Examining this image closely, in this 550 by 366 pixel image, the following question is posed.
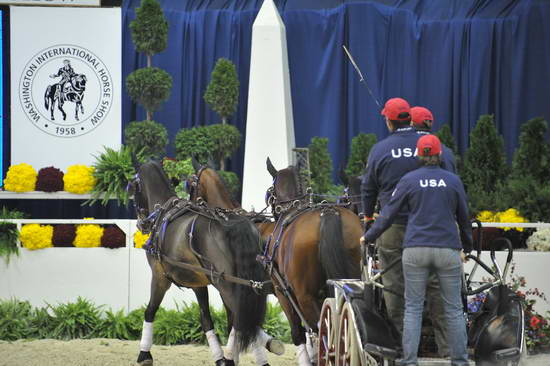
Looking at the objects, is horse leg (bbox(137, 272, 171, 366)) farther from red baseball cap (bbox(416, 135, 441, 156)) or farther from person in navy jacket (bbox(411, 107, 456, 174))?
red baseball cap (bbox(416, 135, 441, 156))

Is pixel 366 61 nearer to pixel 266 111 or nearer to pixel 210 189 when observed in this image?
pixel 266 111

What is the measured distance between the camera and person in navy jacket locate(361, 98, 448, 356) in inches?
233

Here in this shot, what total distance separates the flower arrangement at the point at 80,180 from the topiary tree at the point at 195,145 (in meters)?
1.56

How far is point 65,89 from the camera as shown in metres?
14.4

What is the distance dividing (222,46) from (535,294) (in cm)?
792

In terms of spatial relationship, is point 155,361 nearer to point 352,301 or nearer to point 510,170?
point 352,301

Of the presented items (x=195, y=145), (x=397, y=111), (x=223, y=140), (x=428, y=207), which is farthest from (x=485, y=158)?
(x=428, y=207)

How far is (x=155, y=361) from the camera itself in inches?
384

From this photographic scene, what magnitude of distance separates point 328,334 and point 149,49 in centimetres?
882

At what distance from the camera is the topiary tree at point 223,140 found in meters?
14.3

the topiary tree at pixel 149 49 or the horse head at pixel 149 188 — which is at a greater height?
the topiary tree at pixel 149 49

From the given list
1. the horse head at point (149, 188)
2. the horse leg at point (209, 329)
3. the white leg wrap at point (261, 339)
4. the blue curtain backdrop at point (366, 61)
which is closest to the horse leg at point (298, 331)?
the white leg wrap at point (261, 339)

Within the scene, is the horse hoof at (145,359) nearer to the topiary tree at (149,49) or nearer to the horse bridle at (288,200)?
the horse bridle at (288,200)

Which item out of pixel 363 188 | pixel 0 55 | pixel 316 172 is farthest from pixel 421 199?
pixel 0 55
